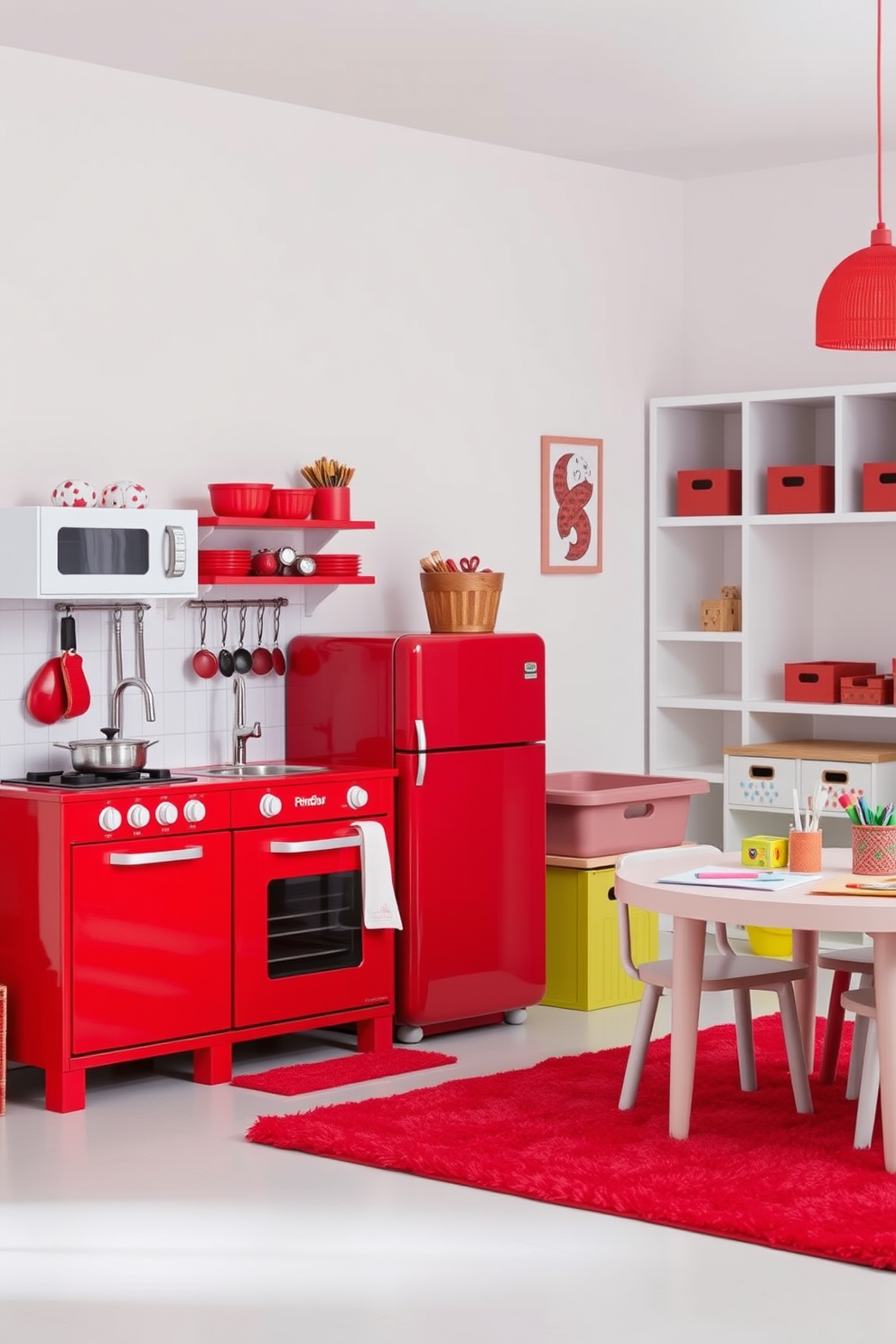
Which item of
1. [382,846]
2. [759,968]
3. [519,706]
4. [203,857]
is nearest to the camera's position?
[759,968]

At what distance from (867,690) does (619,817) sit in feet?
4.17

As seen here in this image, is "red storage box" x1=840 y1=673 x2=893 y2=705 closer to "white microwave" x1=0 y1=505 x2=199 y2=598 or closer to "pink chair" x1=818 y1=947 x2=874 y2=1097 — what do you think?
"pink chair" x1=818 y1=947 x2=874 y2=1097

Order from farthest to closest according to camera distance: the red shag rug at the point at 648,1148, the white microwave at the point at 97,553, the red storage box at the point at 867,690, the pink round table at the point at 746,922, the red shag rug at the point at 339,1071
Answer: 1. the red storage box at the point at 867,690
2. the red shag rug at the point at 339,1071
3. the white microwave at the point at 97,553
4. the pink round table at the point at 746,922
5. the red shag rug at the point at 648,1148

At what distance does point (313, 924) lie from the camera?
19.2 ft

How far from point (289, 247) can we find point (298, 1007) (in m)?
2.55

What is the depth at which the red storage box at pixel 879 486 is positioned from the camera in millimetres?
7176

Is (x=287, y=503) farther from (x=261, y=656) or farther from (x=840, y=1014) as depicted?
(x=840, y=1014)

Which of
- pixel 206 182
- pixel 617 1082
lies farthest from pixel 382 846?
pixel 206 182

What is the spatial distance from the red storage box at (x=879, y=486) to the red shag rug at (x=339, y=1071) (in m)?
2.77

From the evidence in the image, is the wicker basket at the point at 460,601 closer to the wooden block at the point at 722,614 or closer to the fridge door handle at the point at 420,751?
the fridge door handle at the point at 420,751

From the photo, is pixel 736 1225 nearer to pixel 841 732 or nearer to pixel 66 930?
pixel 66 930

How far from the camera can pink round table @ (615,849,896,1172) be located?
435cm

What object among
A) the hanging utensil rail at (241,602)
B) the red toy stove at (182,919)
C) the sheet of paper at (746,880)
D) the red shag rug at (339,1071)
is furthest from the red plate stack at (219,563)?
the sheet of paper at (746,880)

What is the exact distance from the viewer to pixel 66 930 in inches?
205
